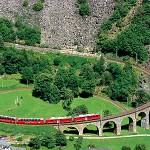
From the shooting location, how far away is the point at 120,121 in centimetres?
15612

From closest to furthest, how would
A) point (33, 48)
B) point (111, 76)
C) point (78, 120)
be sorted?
point (78, 120) < point (111, 76) < point (33, 48)

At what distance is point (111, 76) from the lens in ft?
580

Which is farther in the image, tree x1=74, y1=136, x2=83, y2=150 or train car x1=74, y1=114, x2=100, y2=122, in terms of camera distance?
train car x1=74, y1=114, x2=100, y2=122

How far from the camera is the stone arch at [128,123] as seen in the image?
158 m

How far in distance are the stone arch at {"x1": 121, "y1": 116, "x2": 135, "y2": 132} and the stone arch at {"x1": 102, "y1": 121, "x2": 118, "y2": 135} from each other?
2752mm

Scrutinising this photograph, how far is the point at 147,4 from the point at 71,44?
24863 millimetres

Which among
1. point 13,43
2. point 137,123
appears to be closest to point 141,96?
point 137,123

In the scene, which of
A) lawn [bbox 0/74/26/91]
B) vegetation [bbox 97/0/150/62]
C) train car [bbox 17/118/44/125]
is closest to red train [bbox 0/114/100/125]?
train car [bbox 17/118/44/125]

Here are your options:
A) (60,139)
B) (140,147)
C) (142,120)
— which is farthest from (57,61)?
(140,147)

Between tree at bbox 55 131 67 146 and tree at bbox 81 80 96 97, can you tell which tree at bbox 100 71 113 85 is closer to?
tree at bbox 81 80 96 97

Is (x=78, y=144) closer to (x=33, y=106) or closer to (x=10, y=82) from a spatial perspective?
(x=33, y=106)

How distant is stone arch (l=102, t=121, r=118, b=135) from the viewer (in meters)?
156

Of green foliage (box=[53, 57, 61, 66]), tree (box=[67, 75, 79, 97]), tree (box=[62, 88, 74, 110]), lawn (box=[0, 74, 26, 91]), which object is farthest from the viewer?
green foliage (box=[53, 57, 61, 66])

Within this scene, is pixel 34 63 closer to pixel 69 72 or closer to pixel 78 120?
pixel 69 72
